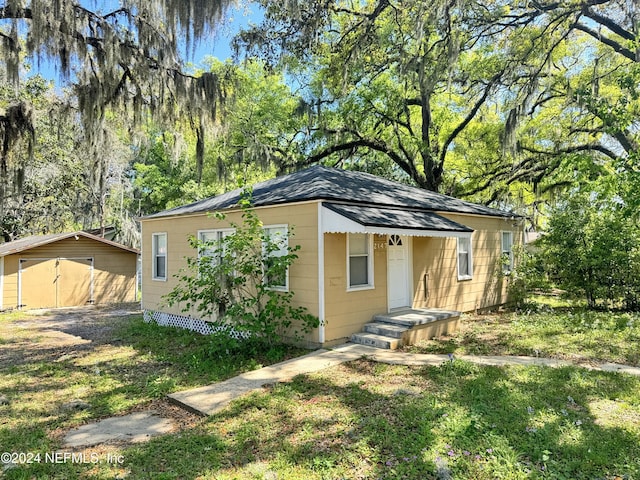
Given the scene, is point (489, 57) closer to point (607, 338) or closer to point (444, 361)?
point (607, 338)

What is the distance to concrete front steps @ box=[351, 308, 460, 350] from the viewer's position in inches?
296

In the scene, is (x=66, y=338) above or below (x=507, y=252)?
below

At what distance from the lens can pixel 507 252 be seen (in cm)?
1255

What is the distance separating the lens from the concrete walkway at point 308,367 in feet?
16.7

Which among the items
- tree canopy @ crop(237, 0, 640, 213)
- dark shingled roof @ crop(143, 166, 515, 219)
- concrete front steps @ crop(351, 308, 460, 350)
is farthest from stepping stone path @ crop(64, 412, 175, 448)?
tree canopy @ crop(237, 0, 640, 213)

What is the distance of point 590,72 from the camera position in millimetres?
13625

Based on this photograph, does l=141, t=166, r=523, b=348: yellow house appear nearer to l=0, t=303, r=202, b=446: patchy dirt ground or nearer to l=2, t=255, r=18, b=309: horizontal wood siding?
l=0, t=303, r=202, b=446: patchy dirt ground

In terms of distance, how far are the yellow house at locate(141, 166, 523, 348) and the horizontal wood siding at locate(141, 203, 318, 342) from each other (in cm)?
2

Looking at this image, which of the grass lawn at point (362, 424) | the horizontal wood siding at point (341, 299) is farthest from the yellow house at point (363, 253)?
the grass lawn at point (362, 424)

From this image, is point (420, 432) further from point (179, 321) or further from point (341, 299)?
point (179, 321)

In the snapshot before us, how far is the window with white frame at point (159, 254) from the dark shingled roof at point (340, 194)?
2.21 feet

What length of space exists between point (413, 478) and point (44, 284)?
17449mm

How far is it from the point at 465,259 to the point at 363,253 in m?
4.09

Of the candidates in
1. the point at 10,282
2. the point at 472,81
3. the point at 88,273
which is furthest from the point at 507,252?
the point at 10,282
